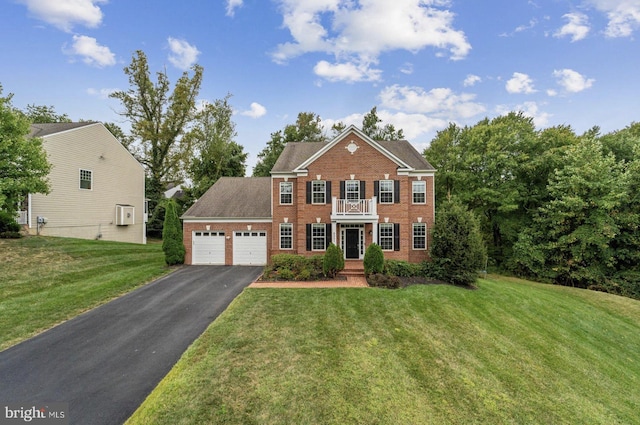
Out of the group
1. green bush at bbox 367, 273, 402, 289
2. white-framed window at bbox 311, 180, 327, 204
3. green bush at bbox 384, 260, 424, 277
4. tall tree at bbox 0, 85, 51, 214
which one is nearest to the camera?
green bush at bbox 367, 273, 402, 289

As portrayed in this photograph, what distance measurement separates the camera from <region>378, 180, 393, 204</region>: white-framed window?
16031 millimetres

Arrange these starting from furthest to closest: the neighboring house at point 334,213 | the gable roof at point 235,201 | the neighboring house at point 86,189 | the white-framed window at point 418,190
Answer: the neighboring house at point 86,189 < the gable roof at point 235,201 < the white-framed window at point 418,190 < the neighboring house at point 334,213

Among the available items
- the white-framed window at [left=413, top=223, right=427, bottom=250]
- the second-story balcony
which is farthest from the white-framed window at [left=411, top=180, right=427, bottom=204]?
the second-story balcony

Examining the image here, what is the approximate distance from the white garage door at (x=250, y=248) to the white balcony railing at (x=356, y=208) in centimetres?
497

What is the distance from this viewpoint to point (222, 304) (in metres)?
10.1

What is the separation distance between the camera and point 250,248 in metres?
17.2

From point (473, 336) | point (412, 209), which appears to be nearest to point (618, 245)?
point (412, 209)

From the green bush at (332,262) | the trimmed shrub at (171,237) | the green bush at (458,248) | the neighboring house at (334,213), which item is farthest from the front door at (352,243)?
the trimmed shrub at (171,237)

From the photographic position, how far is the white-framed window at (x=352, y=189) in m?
16.1

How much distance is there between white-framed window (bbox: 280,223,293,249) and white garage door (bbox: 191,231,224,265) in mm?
3864

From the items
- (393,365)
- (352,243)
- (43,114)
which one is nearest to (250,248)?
(352,243)

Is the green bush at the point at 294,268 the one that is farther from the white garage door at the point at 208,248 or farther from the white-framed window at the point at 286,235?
the white garage door at the point at 208,248

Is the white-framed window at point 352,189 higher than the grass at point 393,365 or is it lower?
higher

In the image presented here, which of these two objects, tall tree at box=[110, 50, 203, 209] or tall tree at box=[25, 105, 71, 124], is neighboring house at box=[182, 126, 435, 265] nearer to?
tall tree at box=[110, 50, 203, 209]
